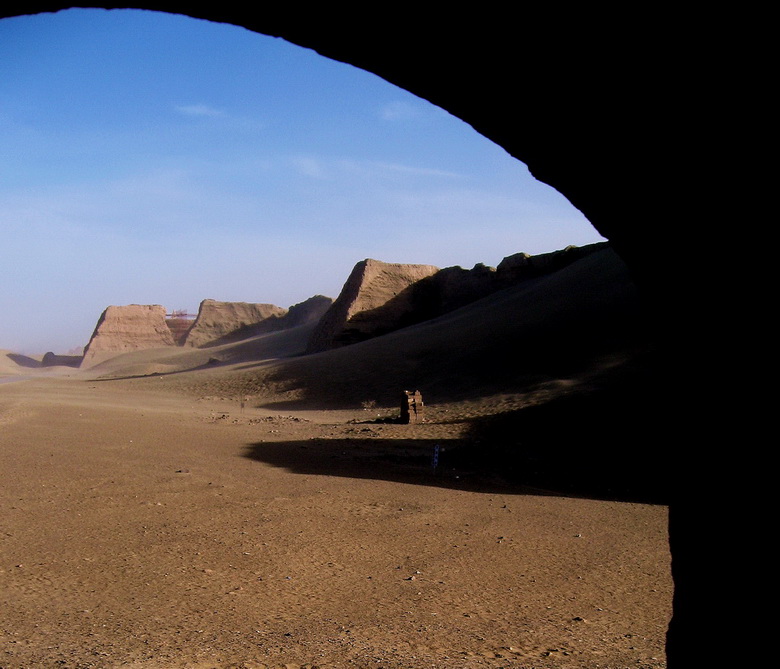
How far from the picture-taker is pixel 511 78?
240cm

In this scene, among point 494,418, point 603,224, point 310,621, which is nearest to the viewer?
point 603,224

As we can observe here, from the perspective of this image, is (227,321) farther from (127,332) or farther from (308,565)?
(308,565)

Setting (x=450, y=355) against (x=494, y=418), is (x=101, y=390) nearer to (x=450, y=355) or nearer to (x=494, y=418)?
(x=450, y=355)

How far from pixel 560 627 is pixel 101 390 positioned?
27016 millimetres

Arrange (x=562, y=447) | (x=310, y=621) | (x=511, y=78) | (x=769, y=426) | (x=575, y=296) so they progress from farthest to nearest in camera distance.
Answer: (x=575, y=296)
(x=562, y=447)
(x=310, y=621)
(x=511, y=78)
(x=769, y=426)

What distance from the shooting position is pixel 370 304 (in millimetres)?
37844

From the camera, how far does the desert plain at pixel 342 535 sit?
5.12 meters

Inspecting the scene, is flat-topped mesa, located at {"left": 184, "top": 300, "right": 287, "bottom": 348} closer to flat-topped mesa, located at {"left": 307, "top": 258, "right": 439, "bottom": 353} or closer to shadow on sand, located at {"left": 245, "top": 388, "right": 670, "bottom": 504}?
flat-topped mesa, located at {"left": 307, "top": 258, "right": 439, "bottom": 353}

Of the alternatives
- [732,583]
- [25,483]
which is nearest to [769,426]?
[732,583]

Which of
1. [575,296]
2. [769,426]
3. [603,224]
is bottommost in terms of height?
[769,426]

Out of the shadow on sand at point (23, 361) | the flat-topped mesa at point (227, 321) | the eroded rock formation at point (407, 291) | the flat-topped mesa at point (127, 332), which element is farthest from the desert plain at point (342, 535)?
the shadow on sand at point (23, 361)

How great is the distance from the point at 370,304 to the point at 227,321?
31.2 m

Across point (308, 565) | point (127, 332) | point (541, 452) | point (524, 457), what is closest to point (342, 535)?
point (308, 565)

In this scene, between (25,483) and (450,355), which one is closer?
(25,483)
